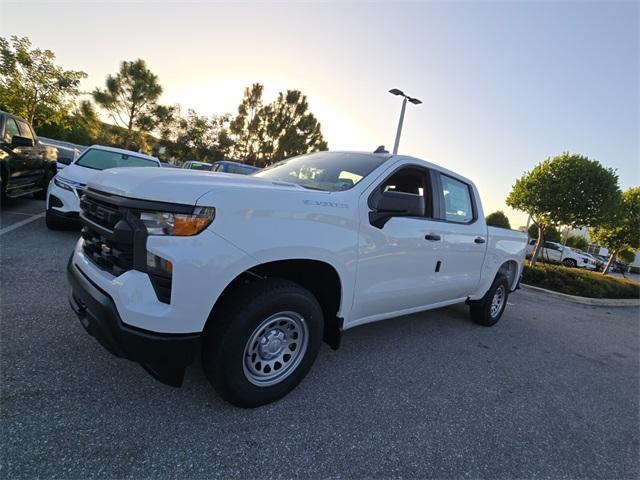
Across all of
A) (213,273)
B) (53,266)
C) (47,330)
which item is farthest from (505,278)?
(53,266)

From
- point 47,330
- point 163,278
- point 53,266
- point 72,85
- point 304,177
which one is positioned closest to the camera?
point 163,278

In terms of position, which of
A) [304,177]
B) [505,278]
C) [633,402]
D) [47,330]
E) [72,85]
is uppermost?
[72,85]

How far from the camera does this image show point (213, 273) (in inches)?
74.3

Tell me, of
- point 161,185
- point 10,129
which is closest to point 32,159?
point 10,129

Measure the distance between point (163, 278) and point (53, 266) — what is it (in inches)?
139

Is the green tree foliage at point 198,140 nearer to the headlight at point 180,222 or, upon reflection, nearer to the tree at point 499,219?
the tree at point 499,219

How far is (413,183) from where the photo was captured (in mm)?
3570

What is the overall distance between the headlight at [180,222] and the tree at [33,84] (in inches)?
805

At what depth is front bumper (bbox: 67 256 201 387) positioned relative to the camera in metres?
1.82

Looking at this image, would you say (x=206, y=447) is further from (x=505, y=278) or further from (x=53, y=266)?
(x=505, y=278)

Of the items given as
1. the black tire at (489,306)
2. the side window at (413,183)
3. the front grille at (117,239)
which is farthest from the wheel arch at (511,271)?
the front grille at (117,239)

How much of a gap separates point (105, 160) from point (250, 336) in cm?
625

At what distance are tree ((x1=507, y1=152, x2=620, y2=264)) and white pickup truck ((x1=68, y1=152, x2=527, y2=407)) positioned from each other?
43.3ft

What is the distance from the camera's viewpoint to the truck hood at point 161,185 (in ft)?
6.15
